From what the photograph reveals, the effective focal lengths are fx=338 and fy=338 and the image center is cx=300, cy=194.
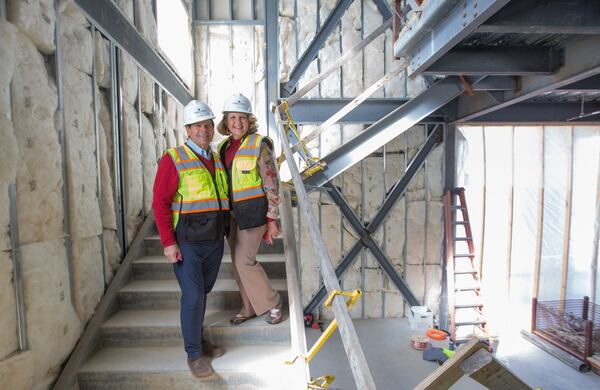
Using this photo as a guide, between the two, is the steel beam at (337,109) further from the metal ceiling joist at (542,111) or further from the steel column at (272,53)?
the metal ceiling joist at (542,111)

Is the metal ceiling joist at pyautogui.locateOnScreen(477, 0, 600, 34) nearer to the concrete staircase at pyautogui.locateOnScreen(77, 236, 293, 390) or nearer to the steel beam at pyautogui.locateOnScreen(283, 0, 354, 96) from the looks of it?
the concrete staircase at pyautogui.locateOnScreen(77, 236, 293, 390)

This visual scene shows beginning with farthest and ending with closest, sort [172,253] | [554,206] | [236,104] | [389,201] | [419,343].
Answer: [554,206] → [389,201] → [419,343] → [236,104] → [172,253]

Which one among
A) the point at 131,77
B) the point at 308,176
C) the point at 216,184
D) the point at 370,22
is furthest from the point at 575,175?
the point at 131,77

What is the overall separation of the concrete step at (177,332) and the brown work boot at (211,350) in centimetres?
8

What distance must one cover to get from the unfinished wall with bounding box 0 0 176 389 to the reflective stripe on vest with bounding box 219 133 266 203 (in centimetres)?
125

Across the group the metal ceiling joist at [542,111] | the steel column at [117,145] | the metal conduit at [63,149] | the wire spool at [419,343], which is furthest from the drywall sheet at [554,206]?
the metal conduit at [63,149]

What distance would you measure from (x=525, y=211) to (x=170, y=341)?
24.6 feet

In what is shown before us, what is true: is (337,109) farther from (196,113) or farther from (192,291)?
(192,291)

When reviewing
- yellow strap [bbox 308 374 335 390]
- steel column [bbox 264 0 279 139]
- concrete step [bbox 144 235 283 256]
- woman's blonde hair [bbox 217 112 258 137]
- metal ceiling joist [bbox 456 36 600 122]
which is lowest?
yellow strap [bbox 308 374 335 390]

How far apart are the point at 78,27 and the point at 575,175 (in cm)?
891

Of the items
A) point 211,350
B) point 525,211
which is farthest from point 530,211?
point 211,350

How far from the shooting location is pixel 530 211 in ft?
23.9

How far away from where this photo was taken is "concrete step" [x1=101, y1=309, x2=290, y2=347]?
266cm

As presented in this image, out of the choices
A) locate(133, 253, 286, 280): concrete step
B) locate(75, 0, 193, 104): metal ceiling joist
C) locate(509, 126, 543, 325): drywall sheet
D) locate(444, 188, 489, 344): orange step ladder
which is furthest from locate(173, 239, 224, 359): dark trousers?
locate(509, 126, 543, 325): drywall sheet
